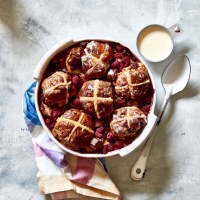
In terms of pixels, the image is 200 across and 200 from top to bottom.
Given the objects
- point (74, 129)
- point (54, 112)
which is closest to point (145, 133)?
point (74, 129)

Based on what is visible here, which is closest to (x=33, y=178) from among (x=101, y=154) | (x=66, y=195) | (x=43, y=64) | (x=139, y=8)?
(x=66, y=195)

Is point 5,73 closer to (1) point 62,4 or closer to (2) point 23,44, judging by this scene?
(2) point 23,44

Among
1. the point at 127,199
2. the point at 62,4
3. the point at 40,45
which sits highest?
the point at 62,4

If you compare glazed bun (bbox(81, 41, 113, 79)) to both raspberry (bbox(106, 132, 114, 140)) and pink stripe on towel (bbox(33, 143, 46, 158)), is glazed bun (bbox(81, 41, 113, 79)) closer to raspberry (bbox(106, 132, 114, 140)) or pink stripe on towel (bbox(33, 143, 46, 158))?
raspberry (bbox(106, 132, 114, 140))

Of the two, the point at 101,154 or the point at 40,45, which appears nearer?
the point at 101,154

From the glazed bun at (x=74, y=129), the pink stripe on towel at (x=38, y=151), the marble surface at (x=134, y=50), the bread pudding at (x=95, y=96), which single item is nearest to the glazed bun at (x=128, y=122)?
the bread pudding at (x=95, y=96)

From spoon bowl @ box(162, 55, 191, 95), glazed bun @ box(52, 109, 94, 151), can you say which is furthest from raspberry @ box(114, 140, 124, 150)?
spoon bowl @ box(162, 55, 191, 95)
